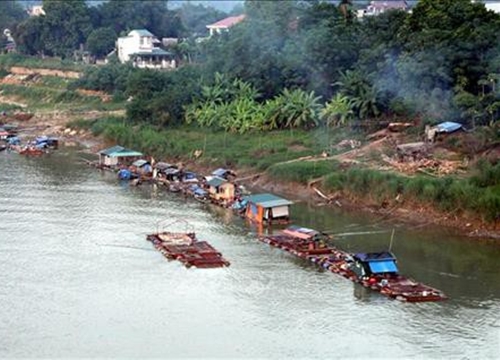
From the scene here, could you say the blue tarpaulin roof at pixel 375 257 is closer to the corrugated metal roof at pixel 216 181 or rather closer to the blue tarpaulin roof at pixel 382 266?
the blue tarpaulin roof at pixel 382 266

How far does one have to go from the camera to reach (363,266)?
24.5 meters

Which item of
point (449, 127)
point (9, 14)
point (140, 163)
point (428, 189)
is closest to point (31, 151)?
point (140, 163)

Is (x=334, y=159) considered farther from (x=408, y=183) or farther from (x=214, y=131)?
(x=214, y=131)

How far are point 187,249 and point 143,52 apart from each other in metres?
37.0

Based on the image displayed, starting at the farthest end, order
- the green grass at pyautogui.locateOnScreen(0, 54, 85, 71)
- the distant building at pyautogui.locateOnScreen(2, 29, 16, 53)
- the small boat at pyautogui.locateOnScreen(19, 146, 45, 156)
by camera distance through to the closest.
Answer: the distant building at pyautogui.locateOnScreen(2, 29, 16, 53)
the green grass at pyautogui.locateOnScreen(0, 54, 85, 71)
the small boat at pyautogui.locateOnScreen(19, 146, 45, 156)

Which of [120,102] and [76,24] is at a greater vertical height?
[76,24]

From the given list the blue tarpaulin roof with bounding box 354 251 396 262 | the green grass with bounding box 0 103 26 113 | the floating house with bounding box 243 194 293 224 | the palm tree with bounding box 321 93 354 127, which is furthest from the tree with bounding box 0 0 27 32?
the blue tarpaulin roof with bounding box 354 251 396 262

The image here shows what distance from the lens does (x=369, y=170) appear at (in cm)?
3334

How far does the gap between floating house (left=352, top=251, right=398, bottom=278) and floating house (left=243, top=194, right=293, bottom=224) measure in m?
6.44

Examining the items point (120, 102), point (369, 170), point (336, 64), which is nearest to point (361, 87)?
point (336, 64)

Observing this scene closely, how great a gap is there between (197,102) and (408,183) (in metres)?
16.5

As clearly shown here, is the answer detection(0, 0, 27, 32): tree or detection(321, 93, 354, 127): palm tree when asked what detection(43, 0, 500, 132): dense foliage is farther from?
detection(0, 0, 27, 32): tree

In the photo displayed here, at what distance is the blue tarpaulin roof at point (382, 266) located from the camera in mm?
24391

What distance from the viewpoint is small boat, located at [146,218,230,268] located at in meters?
26.1
